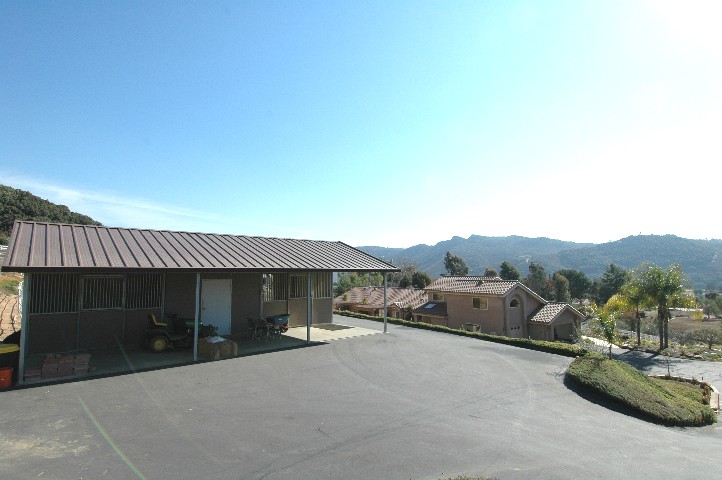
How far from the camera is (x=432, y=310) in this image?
118 ft

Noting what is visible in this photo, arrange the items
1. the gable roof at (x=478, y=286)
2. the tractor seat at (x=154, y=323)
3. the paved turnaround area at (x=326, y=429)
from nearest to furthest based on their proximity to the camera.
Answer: the paved turnaround area at (x=326, y=429), the tractor seat at (x=154, y=323), the gable roof at (x=478, y=286)

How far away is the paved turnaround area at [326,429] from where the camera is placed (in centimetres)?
554

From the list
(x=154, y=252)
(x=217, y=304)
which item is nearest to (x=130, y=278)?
(x=154, y=252)

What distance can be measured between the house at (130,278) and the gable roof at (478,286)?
17235mm

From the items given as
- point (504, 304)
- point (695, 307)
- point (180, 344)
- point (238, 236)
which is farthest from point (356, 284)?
point (180, 344)

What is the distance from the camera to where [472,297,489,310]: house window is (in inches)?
1233

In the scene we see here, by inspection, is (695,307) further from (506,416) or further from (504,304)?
(506,416)

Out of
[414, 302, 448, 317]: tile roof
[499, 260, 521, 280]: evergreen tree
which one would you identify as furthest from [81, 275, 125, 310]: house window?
[499, 260, 521, 280]: evergreen tree

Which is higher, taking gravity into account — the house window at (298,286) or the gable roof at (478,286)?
the house window at (298,286)

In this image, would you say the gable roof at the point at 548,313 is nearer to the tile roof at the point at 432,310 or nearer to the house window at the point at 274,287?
the tile roof at the point at 432,310

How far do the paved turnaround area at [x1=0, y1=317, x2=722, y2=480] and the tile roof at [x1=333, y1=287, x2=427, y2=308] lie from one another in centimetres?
2692

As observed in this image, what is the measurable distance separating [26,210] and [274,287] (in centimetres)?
5462

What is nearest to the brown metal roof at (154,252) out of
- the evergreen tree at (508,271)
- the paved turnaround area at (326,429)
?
the paved turnaround area at (326,429)

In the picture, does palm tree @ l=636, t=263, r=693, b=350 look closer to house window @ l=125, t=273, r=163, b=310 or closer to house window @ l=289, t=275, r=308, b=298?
house window @ l=289, t=275, r=308, b=298
